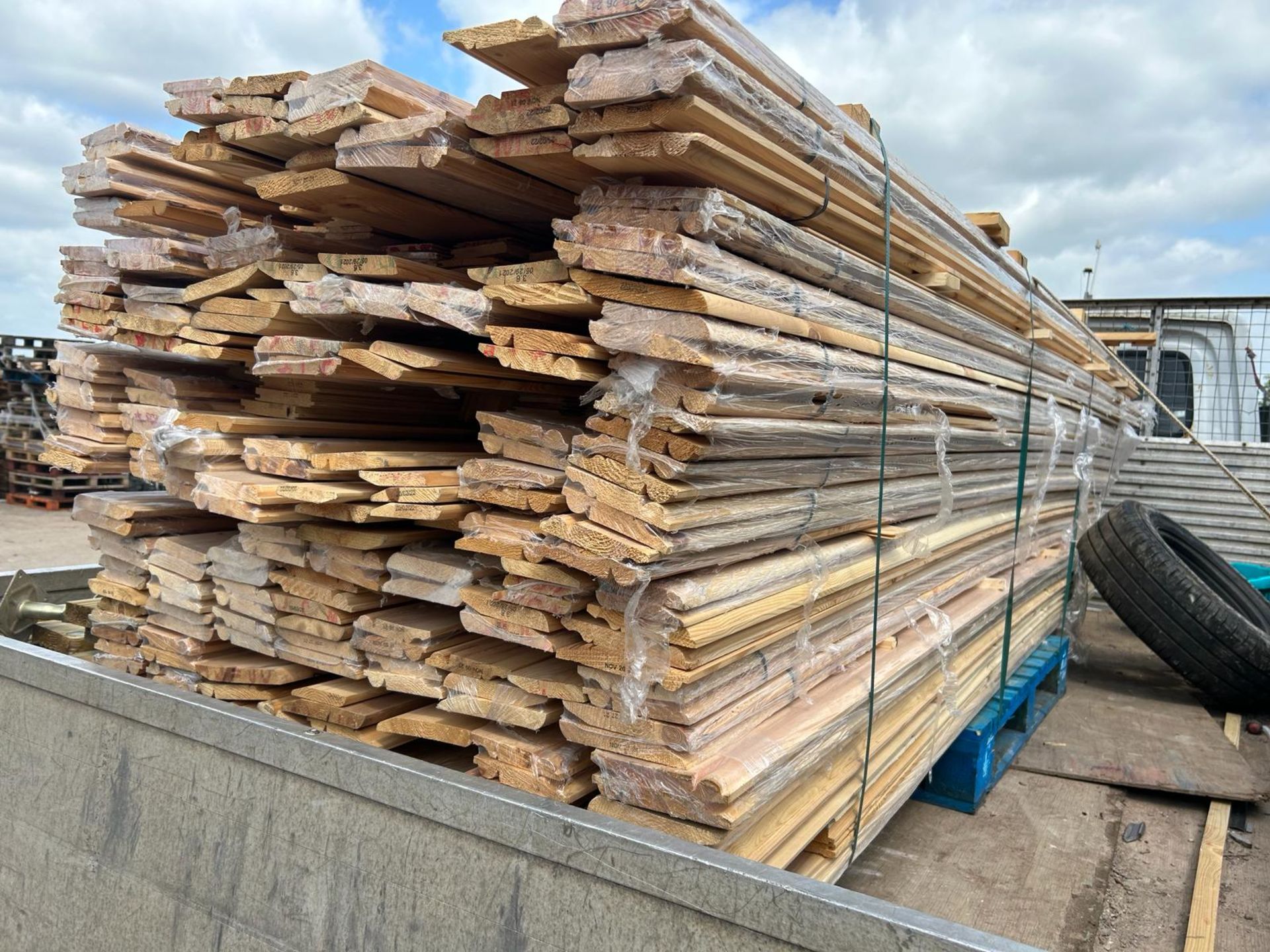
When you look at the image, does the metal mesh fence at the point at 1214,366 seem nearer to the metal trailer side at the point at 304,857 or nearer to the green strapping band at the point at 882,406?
the green strapping band at the point at 882,406

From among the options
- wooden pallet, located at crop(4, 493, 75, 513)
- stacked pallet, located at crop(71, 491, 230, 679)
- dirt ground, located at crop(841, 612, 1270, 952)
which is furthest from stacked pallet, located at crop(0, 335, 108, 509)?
dirt ground, located at crop(841, 612, 1270, 952)

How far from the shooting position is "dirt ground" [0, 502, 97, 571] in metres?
10.1

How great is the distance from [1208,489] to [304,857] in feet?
28.0

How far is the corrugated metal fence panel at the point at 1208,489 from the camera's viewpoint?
8219mm

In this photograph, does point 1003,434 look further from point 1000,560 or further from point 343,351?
point 343,351

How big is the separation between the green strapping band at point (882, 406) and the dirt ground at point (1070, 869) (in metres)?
0.50

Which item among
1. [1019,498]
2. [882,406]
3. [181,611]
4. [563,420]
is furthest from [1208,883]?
[181,611]

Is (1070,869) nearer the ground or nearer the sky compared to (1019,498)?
nearer the ground

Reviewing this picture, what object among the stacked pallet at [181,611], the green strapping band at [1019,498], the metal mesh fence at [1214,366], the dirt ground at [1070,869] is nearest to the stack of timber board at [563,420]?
the stacked pallet at [181,611]

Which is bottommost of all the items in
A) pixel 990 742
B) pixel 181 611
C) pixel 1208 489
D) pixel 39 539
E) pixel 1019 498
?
pixel 39 539

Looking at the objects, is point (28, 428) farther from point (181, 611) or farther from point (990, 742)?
point (990, 742)

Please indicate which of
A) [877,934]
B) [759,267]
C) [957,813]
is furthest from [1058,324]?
[877,934]

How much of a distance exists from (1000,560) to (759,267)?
3.01m

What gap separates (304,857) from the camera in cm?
221
